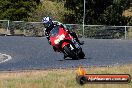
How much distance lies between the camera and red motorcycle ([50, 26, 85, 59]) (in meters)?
21.8

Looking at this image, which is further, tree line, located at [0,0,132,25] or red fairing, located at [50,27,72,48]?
tree line, located at [0,0,132,25]

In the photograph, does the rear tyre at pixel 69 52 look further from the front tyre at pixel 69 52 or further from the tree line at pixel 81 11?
the tree line at pixel 81 11

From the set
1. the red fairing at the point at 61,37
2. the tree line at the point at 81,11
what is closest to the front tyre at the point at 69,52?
the red fairing at the point at 61,37

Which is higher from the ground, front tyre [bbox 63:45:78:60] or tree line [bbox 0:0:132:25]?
tree line [bbox 0:0:132:25]

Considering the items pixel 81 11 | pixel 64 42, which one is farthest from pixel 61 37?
pixel 81 11

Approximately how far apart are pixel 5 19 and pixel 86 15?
26.5 feet

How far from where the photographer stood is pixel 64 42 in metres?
21.9

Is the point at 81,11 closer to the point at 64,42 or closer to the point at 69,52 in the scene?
the point at 64,42

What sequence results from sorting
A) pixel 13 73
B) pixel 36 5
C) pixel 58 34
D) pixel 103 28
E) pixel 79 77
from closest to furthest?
1. pixel 79 77
2. pixel 13 73
3. pixel 58 34
4. pixel 103 28
5. pixel 36 5

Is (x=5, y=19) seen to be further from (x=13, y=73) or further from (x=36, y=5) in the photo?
(x=13, y=73)

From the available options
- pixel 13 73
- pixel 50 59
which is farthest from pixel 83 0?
pixel 13 73

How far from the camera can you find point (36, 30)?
46.4m

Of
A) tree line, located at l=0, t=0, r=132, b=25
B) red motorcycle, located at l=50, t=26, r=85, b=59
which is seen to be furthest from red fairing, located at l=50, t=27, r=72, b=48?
tree line, located at l=0, t=0, r=132, b=25

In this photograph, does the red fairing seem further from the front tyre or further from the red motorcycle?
the front tyre
